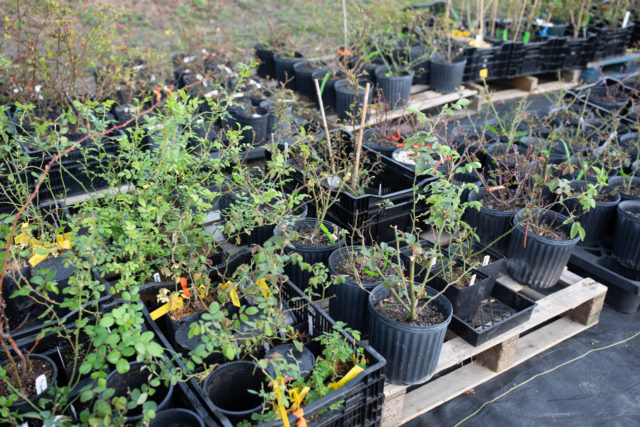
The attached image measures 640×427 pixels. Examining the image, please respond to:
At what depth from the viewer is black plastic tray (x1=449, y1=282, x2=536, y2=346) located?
A: 233cm

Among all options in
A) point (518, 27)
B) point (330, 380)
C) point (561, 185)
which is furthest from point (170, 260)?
point (518, 27)

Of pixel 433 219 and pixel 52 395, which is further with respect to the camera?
pixel 433 219

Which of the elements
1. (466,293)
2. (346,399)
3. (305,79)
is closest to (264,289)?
(346,399)

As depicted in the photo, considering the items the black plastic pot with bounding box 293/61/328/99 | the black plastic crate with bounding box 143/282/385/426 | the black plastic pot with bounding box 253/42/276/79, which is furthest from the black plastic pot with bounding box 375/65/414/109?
the black plastic crate with bounding box 143/282/385/426

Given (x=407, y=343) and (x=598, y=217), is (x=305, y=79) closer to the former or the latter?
(x=598, y=217)

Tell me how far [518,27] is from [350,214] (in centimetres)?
376

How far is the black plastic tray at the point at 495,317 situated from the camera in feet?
7.66

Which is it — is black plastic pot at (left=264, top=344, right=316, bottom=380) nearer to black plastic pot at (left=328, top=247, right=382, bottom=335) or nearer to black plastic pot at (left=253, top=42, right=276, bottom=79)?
black plastic pot at (left=328, top=247, right=382, bottom=335)

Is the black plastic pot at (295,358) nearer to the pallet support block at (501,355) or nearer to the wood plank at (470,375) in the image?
the wood plank at (470,375)

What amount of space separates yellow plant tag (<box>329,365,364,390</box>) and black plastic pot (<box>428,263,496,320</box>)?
0.72 metres

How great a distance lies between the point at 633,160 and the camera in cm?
361

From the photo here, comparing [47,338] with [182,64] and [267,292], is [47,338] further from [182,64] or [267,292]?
[182,64]

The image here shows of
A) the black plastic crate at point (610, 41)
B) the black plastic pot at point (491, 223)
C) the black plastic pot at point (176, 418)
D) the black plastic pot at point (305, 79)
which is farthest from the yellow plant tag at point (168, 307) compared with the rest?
the black plastic crate at point (610, 41)

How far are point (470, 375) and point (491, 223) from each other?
0.87 m
